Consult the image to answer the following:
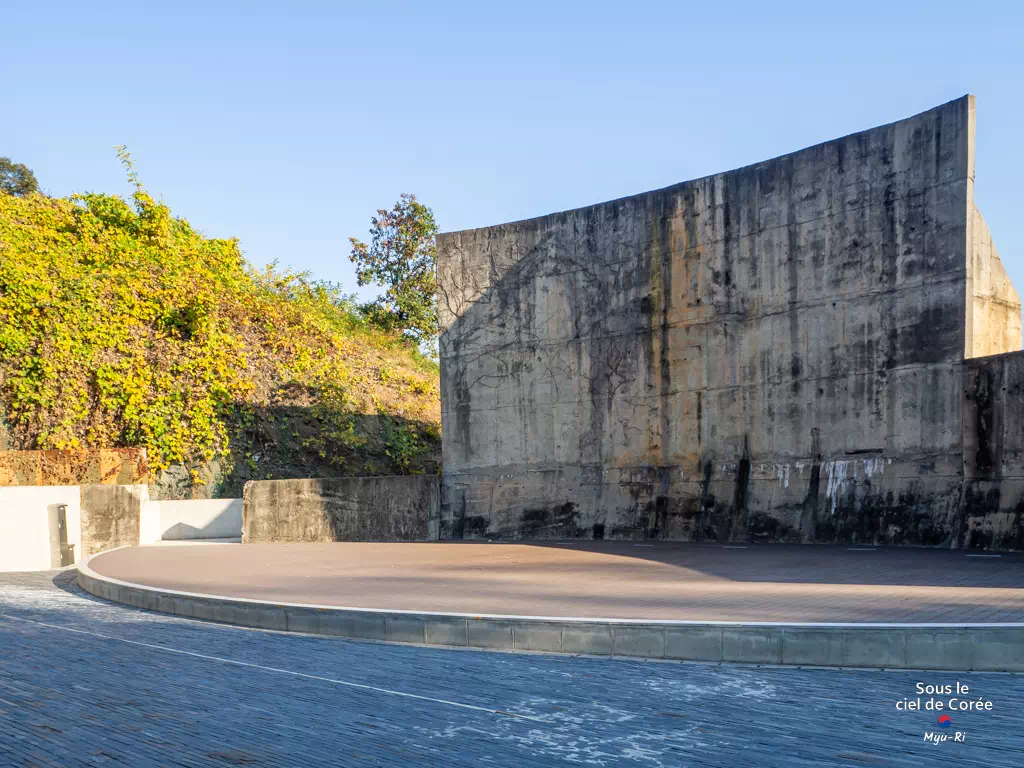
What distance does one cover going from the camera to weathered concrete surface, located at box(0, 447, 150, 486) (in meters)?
18.6

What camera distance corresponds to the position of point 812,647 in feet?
21.7

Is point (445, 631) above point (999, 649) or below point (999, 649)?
below

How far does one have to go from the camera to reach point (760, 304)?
1511cm

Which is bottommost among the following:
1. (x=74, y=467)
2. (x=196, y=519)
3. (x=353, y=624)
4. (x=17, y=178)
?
(x=196, y=519)

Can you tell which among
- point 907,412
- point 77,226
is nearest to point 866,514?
point 907,412

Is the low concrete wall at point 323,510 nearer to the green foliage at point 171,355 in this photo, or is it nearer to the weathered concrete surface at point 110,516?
the weathered concrete surface at point 110,516

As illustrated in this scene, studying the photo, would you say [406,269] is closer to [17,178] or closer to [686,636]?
[17,178]

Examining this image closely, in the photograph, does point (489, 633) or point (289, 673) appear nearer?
point (289, 673)

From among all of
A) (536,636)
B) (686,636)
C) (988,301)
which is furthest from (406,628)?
(988,301)

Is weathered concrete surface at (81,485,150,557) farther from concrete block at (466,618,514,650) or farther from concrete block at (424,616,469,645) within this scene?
concrete block at (466,618,514,650)

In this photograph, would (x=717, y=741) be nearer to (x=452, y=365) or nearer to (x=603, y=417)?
(x=603, y=417)

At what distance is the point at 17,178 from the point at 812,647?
36007 millimetres

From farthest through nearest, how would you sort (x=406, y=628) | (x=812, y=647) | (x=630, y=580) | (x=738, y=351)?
(x=738, y=351) < (x=630, y=580) < (x=406, y=628) < (x=812, y=647)

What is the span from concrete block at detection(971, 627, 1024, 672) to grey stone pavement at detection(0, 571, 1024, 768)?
0.20m
